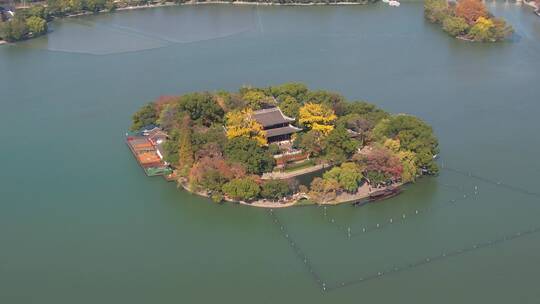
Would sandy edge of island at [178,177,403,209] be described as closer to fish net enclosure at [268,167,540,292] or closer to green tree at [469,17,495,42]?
fish net enclosure at [268,167,540,292]

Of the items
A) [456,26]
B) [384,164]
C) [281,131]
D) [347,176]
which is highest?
[456,26]

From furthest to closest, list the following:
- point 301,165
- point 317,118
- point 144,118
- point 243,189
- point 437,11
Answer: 1. point 437,11
2. point 144,118
3. point 317,118
4. point 301,165
5. point 243,189

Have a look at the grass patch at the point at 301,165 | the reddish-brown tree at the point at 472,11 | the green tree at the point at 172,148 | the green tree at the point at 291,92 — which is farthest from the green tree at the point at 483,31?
the green tree at the point at 172,148

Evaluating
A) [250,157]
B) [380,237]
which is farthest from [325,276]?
[250,157]

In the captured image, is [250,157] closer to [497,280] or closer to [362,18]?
[497,280]

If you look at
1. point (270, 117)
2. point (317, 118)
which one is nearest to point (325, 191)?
point (317, 118)

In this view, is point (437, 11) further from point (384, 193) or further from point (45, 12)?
point (45, 12)

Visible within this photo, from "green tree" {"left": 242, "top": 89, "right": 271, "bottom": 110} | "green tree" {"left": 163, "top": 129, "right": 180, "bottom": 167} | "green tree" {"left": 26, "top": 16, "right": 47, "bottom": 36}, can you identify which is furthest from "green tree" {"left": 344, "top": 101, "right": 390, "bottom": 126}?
"green tree" {"left": 26, "top": 16, "right": 47, "bottom": 36}
